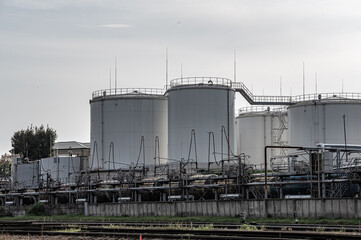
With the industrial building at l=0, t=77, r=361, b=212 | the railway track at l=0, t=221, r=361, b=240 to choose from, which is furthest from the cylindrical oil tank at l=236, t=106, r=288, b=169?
the railway track at l=0, t=221, r=361, b=240

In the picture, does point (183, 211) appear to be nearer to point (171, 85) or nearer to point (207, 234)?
point (207, 234)

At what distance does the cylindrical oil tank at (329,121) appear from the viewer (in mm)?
60344

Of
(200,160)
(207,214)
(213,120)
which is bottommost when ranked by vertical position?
(207,214)

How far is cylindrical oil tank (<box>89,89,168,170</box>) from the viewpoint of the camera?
219 feet

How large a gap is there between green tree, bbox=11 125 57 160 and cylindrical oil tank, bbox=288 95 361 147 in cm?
6096

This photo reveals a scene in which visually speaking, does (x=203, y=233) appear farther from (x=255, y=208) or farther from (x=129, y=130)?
(x=129, y=130)

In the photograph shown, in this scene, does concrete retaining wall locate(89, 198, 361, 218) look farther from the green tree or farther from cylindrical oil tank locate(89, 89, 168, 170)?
the green tree

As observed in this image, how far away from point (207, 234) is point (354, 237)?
613 centimetres

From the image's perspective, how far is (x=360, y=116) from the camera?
61.3 m

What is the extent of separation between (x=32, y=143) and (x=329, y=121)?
66.4m

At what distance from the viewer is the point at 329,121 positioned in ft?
200

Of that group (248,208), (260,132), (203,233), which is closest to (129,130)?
(260,132)

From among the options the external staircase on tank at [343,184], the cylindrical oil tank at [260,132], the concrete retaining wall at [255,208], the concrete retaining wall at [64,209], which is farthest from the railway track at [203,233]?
the cylindrical oil tank at [260,132]

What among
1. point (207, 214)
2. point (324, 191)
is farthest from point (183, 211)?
point (324, 191)
